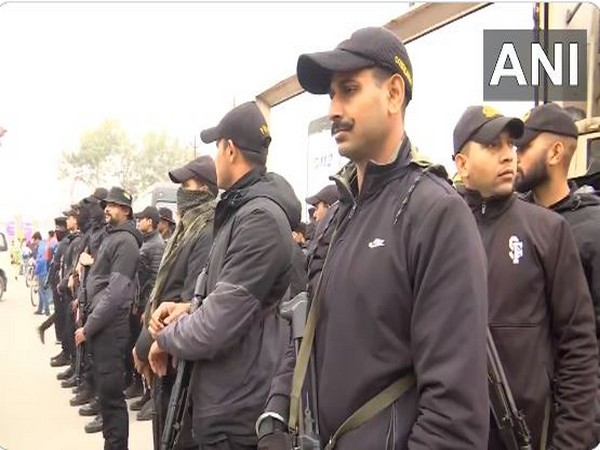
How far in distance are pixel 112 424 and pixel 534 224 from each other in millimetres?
3259

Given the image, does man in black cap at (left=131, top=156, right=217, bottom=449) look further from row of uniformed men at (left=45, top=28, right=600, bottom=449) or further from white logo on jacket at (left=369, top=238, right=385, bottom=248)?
white logo on jacket at (left=369, top=238, right=385, bottom=248)

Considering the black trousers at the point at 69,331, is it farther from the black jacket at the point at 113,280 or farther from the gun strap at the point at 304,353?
the gun strap at the point at 304,353

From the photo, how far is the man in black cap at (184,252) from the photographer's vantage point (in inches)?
110

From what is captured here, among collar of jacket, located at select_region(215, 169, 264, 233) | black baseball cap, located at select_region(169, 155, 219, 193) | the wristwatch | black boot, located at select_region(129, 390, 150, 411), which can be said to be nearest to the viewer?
the wristwatch

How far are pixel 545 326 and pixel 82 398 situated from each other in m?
5.33

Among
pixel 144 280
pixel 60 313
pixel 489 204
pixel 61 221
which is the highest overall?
pixel 489 204

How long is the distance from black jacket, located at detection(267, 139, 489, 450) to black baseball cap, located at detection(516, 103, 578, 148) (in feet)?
3.32

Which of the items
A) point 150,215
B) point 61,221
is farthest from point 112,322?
point 61,221

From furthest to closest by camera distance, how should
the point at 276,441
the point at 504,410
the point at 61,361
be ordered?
the point at 61,361
the point at 504,410
the point at 276,441

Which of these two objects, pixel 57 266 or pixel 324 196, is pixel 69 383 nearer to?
pixel 57 266

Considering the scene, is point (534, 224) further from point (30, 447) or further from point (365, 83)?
point (30, 447)

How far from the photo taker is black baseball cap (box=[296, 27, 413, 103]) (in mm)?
1303

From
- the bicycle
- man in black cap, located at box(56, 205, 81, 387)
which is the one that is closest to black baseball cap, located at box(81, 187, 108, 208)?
man in black cap, located at box(56, 205, 81, 387)

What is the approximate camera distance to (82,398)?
242 inches
